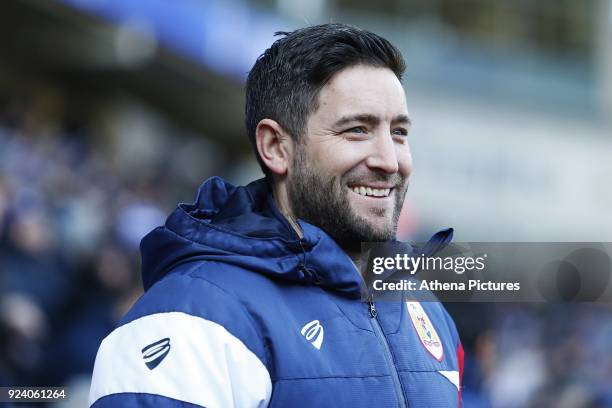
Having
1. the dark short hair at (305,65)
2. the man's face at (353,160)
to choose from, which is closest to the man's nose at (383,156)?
the man's face at (353,160)

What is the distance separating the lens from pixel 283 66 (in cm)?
219

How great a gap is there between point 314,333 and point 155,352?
12.5 inches

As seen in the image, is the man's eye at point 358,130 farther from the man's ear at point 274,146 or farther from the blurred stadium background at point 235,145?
the blurred stadium background at point 235,145

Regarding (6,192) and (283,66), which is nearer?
(283,66)

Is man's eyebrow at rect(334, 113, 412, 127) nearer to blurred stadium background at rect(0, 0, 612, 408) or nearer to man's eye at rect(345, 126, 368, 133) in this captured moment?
man's eye at rect(345, 126, 368, 133)

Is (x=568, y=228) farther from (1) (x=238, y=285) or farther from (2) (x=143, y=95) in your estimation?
(1) (x=238, y=285)

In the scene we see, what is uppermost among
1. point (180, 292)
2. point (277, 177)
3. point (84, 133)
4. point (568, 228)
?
point (568, 228)

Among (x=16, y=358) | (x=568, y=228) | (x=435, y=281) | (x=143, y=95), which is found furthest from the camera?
(x=568, y=228)

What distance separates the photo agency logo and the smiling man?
0.05 m

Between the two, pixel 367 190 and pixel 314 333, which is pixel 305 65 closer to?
pixel 367 190

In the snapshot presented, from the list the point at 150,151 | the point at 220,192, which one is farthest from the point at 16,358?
the point at 150,151

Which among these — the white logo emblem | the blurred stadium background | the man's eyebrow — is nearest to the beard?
the man's eyebrow

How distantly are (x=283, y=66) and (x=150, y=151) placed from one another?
32.1 ft

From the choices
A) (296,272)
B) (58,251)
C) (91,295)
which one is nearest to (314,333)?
(296,272)
